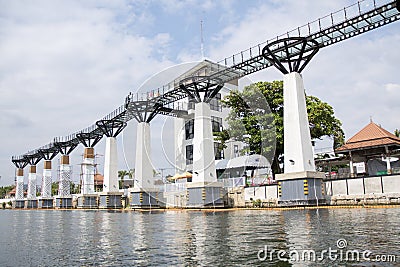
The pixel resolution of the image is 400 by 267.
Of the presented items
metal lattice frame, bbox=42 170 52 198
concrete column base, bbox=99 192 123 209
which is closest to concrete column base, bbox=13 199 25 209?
metal lattice frame, bbox=42 170 52 198

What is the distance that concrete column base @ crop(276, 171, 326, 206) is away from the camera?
1080 inches

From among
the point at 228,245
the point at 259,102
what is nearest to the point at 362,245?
the point at 228,245

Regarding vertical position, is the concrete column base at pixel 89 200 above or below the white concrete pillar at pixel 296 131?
below

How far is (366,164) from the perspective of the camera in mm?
35500

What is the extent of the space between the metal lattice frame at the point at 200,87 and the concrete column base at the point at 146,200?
14584 mm

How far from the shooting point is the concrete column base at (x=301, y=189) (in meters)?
27.4

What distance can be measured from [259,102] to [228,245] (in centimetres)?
2795

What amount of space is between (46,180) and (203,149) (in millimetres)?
53491

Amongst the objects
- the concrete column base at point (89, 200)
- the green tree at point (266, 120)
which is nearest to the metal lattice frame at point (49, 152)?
the concrete column base at point (89, 200)

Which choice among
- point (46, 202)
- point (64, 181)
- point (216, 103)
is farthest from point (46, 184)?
point (216, 103)

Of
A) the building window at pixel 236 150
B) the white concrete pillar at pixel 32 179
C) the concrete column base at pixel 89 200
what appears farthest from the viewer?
the white concrete pillar at pixel 32 179

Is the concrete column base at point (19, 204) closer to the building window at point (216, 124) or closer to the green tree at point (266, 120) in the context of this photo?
the building window at point (216, 124)

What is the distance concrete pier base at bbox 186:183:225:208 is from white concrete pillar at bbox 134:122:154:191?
1084 cm

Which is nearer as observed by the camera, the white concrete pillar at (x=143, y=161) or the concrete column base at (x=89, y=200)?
the white concrete pillar at (x=143, y=161)
